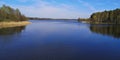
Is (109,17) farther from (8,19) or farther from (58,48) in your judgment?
(58,48)

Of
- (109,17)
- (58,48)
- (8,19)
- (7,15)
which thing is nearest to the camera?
(58,48)

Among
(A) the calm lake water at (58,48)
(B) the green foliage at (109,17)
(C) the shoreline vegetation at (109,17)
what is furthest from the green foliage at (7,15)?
(B) the green foliage at (109,17)

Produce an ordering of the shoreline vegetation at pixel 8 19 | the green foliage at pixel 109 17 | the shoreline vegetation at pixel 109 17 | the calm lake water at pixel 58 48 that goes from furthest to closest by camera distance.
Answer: the shoreline vegetation at pixel 109 17
the green foliage at pixel 109 17
the shoreline vegetation at pixel 8 19
the calm lake water at pixel 58 48

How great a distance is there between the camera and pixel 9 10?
64062 millimetres

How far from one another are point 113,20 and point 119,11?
5.76 meters

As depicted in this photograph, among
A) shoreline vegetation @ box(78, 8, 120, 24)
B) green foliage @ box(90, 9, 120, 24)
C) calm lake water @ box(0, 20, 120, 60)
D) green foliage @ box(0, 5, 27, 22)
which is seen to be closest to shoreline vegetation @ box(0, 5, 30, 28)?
green foliage @ box(0, 5, 27, 22)

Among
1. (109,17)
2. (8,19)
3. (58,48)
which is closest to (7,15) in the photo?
(8,19)

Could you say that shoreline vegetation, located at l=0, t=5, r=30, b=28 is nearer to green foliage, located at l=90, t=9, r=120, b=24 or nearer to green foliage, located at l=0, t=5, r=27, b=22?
green foliage, located at l=0, t=5, r=27, b=22

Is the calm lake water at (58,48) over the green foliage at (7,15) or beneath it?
beneath

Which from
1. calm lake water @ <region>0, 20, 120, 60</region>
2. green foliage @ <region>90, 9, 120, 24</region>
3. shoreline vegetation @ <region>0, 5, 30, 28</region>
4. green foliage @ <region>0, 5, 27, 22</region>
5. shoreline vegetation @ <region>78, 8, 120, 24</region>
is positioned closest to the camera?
calm lake water @ <region>0, 20, 120, 60</region>

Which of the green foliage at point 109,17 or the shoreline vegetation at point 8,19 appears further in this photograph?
the green foliage at point 109,17

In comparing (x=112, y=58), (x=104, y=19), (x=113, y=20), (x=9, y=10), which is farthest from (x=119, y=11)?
(x=112, y=58)

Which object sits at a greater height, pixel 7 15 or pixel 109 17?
pixel 7 15

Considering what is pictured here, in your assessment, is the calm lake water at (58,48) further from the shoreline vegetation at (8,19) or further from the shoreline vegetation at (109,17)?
the shoreline vegetation at (109,17)
